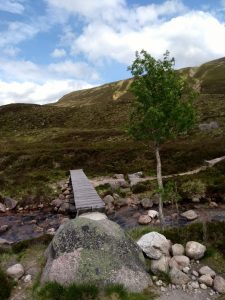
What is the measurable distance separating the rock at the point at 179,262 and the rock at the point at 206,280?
90 cm

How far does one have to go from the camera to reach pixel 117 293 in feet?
36.5

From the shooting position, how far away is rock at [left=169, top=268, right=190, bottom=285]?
1206 cm

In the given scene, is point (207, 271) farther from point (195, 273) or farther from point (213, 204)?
point (213, 204)

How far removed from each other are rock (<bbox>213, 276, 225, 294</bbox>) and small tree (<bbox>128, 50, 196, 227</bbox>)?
7.41 meters

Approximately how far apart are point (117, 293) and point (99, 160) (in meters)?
35.7

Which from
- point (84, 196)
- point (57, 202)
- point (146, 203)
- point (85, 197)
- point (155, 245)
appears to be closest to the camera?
point (155, 245)

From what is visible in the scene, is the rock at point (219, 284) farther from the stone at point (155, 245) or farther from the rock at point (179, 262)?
the stone at point (155, 245)

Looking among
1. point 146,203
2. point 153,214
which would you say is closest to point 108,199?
point 146,203

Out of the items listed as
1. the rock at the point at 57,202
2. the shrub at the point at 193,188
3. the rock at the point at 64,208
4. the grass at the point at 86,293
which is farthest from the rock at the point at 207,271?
the rock at the point at 57,202

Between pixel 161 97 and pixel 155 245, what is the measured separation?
9.19 m

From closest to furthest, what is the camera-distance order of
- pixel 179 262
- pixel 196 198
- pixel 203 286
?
1. pixel 203 286
2. pixel 179 262
3. pixel 196 198

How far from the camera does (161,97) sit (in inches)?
777

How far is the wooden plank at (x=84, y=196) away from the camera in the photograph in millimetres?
23406

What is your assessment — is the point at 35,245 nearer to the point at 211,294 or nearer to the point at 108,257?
the point at 108,257
